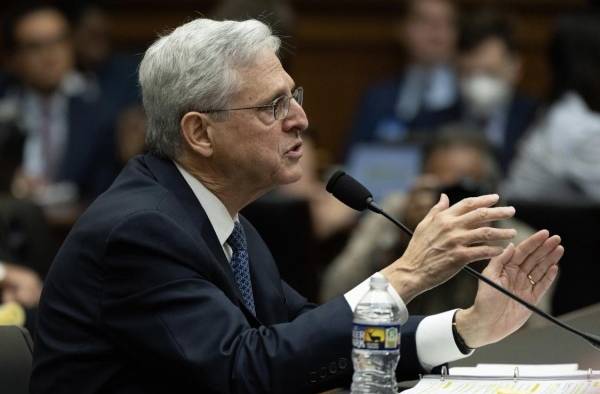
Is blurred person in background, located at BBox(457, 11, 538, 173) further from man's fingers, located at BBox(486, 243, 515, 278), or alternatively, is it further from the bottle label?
the bottle label

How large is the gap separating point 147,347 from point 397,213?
7.73ft

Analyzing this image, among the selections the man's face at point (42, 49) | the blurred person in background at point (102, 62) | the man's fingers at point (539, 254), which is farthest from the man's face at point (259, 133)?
the man's face at point (42, 49)

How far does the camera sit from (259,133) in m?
2.54

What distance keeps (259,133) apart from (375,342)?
61 cm

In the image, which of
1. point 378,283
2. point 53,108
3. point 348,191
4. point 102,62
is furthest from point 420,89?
point 378,283

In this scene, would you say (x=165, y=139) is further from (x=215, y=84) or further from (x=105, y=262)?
(x=105, y=262)

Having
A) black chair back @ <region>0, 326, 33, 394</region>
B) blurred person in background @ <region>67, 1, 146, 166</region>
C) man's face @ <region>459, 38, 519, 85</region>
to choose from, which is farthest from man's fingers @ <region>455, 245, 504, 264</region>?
blurred person in background @ <region>67, 1, 146, 166</region>

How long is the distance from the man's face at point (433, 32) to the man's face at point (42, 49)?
5.98ft

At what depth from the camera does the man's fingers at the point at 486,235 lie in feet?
7.38

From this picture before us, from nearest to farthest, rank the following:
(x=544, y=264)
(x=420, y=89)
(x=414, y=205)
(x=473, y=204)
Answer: (x=473, y=204), (x=544, y=264), (x=414, y=205), (x=420, y=89)

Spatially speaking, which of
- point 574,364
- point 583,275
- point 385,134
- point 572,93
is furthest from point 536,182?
point 574,364

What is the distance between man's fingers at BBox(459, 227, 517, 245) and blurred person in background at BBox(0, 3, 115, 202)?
440 centimetres

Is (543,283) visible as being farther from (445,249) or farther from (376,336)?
(376,336)

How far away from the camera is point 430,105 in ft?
21.7
